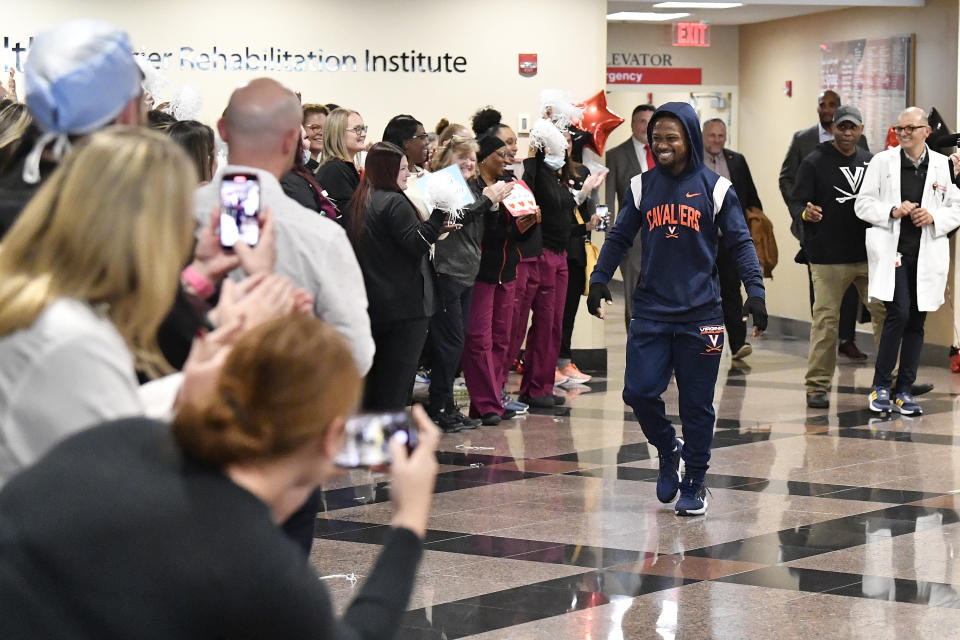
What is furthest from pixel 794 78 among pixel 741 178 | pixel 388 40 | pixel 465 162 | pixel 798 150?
pixel 465 162

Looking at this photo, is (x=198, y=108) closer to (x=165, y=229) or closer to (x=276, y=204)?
(x=276, y=204)

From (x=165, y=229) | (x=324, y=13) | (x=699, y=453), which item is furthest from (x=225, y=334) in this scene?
(x=324, y=13)

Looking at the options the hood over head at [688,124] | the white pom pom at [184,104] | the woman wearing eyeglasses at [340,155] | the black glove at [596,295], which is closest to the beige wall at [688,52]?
the woman wearing eyeglasses at [340,155]

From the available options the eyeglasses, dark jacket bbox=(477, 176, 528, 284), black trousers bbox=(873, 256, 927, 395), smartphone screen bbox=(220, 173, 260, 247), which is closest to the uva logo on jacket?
the eyeglasses

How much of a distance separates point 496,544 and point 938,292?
174 inches

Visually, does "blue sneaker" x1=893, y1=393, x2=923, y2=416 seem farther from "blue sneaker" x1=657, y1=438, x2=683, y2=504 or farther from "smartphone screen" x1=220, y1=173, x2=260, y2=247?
"smartphone screen" x1=220, y1=173, x2=260, y2=247

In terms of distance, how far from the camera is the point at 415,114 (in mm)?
10570

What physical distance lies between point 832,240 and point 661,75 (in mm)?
5689

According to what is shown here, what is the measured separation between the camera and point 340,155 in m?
7.98

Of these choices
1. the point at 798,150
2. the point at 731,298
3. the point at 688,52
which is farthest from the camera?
the point at 688,52

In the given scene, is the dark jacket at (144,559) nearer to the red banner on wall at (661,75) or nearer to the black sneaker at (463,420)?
the black sneaker at (463,420)

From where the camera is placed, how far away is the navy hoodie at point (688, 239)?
20.0 ft

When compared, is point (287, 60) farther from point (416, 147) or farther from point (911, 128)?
point (911, 128)

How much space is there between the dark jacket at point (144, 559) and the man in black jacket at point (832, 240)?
8042 millimetres
